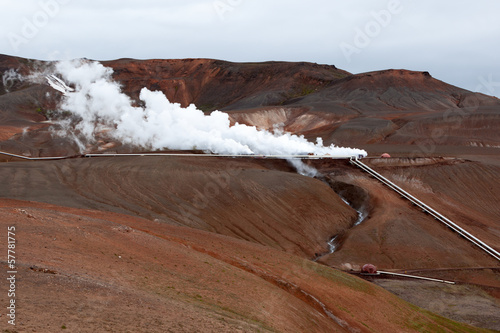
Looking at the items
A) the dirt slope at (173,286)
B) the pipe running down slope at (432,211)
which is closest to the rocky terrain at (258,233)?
the dirt slope at (173,286)

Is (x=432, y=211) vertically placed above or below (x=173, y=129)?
below

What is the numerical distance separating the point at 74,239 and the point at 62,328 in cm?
865

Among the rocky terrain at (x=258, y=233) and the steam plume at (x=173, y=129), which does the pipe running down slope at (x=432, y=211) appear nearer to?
the rocky terrain at (x=258, y=233)

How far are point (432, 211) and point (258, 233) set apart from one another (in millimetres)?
16865

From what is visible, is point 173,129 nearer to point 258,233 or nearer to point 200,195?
point 200,195

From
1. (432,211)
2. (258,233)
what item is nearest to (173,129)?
(258,233)

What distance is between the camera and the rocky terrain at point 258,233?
47.8 ft

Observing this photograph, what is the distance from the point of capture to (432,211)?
4641 centimetres

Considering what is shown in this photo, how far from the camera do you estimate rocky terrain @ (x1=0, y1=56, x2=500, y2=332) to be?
14.6 meters

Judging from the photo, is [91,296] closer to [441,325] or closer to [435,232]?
[441,325]

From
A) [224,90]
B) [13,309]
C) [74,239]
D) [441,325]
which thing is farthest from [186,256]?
[224,90]

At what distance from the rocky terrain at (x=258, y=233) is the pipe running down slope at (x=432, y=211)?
83 centimetres

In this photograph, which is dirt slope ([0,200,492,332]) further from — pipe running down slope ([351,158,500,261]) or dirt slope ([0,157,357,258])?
pipe running down slope ([351,158,500,261])

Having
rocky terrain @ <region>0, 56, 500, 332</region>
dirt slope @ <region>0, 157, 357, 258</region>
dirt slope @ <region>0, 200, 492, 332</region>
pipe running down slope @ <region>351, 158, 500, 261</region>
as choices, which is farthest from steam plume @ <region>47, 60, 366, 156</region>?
dirt slope @ <region>0, 200, 492, 332</region>
